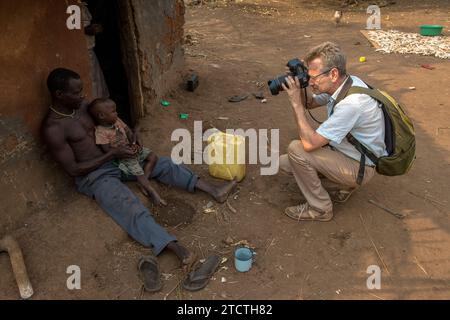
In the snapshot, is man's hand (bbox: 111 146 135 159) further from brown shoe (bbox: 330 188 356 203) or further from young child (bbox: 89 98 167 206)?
→ brown shoe (bbox: 330 188 356 203)

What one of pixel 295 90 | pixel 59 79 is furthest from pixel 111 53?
pixel 295 90

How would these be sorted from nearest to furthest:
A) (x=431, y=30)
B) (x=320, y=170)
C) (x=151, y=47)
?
(x=320, y=170), (x=151, y=47), (x=431, y=30)

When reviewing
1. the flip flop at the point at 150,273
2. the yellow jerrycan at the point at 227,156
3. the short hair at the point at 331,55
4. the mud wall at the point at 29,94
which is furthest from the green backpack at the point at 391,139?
the mud wall at the point at 29,94

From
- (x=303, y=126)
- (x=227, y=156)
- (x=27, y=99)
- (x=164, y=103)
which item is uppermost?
(x=27, y=99)

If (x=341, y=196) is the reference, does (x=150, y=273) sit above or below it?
below

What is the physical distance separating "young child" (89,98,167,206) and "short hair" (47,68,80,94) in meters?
0.33

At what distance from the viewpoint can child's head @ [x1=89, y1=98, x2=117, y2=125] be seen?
3.56 meters

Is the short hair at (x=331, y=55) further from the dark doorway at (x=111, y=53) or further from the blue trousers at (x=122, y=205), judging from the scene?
the dark doorway at (x=111, y=53)

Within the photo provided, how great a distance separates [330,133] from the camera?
3.19 metres

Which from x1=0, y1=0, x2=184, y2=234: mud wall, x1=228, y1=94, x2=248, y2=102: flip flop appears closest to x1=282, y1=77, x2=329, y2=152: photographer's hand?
x1=0, y1=0, x2=184, y2=234: mud wall

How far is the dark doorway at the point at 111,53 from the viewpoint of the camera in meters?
5.04

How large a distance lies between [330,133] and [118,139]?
73.1 inches

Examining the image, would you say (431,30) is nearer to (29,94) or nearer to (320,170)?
(320,170)

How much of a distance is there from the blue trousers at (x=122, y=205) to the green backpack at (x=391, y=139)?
1.69 metres
